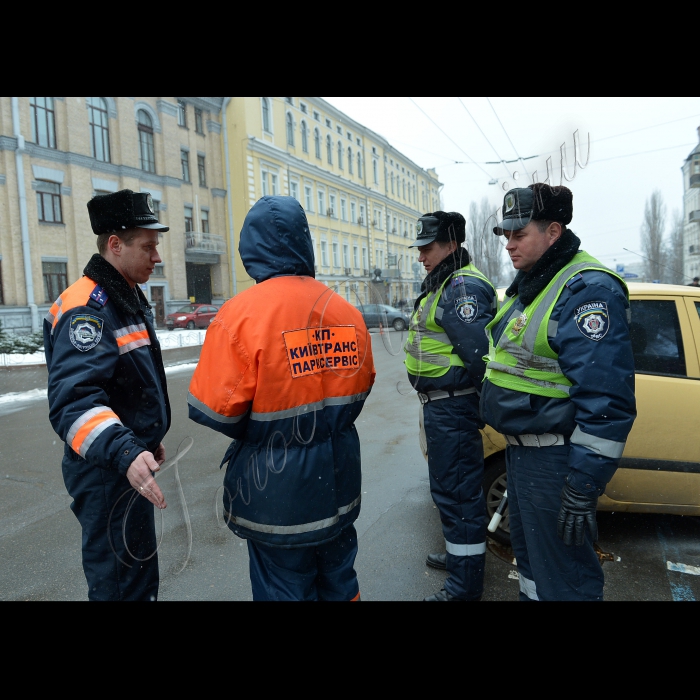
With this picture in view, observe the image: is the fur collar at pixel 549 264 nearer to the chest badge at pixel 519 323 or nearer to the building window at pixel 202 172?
the chest badge at pixel 519 323

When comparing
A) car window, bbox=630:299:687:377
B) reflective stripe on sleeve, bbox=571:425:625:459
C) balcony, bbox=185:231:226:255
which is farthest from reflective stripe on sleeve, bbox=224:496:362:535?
balcony, bbox=185:231:226:255

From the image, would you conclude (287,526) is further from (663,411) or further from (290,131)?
(290,131)

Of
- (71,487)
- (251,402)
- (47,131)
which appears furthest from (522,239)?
(47,131)

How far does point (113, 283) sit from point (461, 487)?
2094mm

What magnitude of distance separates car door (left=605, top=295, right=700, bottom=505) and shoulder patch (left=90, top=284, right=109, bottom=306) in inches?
122

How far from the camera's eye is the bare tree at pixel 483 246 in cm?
284

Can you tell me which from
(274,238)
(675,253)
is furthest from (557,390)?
(675,253)

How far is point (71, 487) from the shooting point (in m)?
2.19

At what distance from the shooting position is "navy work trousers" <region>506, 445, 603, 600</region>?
2109 mm

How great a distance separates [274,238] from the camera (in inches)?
75.1

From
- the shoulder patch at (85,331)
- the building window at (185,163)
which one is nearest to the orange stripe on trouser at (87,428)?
the shoulder patch at (85,331)

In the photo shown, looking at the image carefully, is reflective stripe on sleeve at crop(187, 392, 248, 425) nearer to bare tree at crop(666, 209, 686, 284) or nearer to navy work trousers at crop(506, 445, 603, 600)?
navy work trousers at crop(506, 445, 603, 600)
